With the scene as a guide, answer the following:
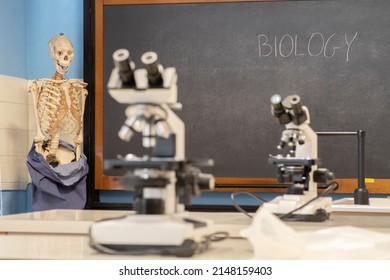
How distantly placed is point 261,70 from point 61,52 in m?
1.43

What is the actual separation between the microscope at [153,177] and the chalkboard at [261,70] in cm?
335

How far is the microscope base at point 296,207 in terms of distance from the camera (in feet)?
6.49

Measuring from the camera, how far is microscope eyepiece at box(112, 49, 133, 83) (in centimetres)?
126

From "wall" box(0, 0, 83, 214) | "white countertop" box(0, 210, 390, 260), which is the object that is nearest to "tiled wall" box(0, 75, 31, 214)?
"wall" box(0, 0, 83, 214)

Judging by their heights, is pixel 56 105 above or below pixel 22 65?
below

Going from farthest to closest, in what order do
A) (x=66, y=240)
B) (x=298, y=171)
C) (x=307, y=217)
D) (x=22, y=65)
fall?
(x=22, y=65), (x=298, y=171), (x=307, y=217), (x=66, y=240)

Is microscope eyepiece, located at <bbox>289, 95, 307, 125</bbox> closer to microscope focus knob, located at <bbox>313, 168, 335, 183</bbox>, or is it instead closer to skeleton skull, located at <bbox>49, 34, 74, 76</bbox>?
microscope focus knob, located at <bbox>313, 168, 335, 183</bbox>

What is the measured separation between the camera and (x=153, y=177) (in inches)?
49.7

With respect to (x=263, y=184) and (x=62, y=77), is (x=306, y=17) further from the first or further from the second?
(x=62, y=77)

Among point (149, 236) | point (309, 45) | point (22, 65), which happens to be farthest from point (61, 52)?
point (149, 236)

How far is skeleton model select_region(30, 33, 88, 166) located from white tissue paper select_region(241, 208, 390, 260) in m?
3.32

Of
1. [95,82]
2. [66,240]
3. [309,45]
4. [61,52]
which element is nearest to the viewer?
[66,240]

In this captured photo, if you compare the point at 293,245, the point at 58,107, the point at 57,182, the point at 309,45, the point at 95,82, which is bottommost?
the point at 57,182

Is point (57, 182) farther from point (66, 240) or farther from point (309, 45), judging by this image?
point (66, 240)
